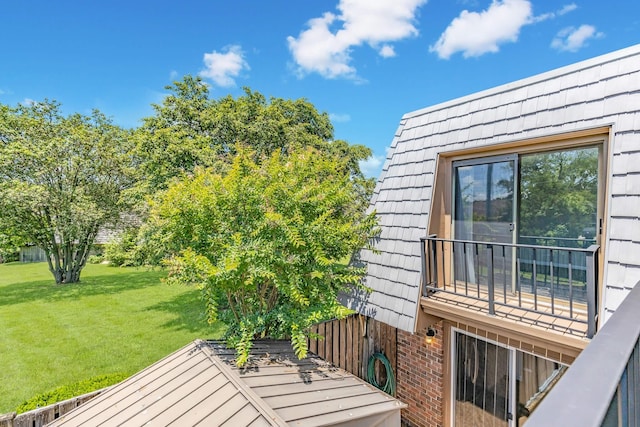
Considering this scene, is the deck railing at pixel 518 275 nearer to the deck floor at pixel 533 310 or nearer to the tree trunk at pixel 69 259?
the deck floor at pixel 533 310

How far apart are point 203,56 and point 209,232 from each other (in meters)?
14.7

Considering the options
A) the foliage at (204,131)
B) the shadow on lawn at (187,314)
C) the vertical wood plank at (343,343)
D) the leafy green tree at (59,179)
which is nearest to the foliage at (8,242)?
the leafy green tree at (59,179)

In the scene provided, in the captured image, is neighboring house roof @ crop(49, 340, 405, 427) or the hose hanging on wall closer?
neighboring house roof @ crop(49, 340, 405, 427)

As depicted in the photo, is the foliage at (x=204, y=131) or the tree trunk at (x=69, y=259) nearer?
the foliage at (x=204, y=131)

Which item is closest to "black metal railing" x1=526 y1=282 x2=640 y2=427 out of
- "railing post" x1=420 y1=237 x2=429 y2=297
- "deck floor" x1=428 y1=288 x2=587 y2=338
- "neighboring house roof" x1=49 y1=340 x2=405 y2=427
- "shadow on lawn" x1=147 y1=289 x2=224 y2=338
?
"neighboring house roof" x1=49 y1=340 x2=405 y2=427

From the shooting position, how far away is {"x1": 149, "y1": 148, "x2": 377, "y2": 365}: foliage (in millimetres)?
4352

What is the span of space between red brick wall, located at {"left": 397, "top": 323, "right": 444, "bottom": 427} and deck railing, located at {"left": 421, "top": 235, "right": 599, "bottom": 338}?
91 cm

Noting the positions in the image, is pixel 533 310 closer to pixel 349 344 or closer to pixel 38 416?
pixel 349 344

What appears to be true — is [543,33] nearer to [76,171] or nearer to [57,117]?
[76,171]

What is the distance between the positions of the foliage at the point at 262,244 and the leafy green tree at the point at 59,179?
39.0ft

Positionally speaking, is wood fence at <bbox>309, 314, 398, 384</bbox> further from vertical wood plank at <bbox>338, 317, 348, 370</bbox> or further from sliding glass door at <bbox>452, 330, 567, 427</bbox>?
sliding glass door at <bbox>452, 330, 567, 427</bbox>

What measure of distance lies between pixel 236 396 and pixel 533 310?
3.38 metres

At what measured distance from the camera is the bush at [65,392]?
4836 millimetres

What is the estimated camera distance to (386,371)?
6023mm
